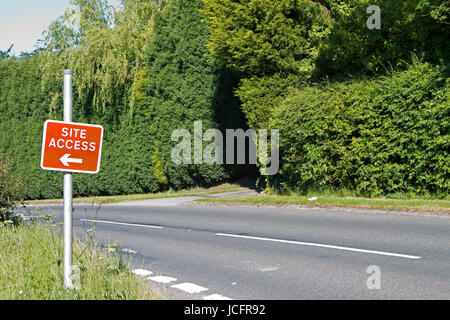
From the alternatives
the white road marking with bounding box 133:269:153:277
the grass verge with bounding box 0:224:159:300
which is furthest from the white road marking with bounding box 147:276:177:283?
the grass verge with bounding box 0:224:159:300

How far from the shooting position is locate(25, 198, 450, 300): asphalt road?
18.6 ft

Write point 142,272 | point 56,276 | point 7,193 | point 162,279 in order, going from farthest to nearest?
point 7,193
point 142,272
point 162,279
point 56,276

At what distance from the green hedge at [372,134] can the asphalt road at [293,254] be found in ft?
6.33

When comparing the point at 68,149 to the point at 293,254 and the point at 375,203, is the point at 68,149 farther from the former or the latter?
the point at 375,203

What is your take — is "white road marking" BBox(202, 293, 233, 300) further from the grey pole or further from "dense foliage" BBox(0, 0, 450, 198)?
"dense foliage" BBox(0, 0, 450, 198)

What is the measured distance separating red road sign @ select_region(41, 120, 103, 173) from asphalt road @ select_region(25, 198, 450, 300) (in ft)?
6.45

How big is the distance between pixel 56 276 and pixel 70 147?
1.80m

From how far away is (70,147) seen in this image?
14.8 feet

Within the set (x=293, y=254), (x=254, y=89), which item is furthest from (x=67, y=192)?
(x=254, y=89)

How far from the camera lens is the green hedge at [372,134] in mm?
11875

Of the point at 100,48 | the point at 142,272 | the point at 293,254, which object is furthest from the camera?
the point at 100,48

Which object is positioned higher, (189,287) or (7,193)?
(7,193)
